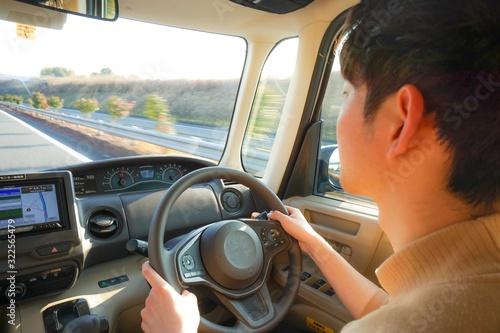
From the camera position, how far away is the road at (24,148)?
1968mm

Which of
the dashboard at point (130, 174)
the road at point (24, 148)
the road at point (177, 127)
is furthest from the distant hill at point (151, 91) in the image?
the dashboard at point (130, 174)

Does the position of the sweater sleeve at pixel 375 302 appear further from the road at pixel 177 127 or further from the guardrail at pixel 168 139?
the road at pixel 177 127

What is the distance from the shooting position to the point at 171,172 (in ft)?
8.20

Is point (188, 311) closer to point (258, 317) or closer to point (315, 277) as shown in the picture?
point (258, 317)

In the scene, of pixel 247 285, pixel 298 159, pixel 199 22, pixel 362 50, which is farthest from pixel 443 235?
pixel 199 22

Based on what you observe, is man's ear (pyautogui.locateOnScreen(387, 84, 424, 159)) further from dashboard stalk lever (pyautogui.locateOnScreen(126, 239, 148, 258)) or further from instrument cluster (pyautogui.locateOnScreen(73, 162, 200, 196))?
instrument cluster (pyautogui.locateOnScreen(73, 162, 200, 196))

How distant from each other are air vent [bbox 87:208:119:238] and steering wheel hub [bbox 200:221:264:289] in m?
0.69

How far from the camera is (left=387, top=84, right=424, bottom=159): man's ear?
0.85 metres

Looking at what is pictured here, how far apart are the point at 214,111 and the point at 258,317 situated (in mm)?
1959

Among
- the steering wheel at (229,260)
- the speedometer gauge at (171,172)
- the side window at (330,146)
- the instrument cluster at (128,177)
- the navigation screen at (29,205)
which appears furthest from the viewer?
the side window at (330,146)

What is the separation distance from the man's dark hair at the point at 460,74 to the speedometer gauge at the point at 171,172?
183cm

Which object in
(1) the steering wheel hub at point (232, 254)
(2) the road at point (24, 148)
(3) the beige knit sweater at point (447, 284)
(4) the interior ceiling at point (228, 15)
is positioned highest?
(4) the interior ceiling at point (228, 15)

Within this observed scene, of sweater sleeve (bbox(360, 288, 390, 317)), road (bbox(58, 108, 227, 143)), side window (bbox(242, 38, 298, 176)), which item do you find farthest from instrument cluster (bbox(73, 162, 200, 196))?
sweater sleeve (bbox(360, 288, 390, 317))

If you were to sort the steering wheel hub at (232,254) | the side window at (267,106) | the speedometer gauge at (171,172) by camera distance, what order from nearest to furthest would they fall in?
the steering wheel hub at (232,254)
the speedometer gauge at (171,172)
the side window at (267,106)
